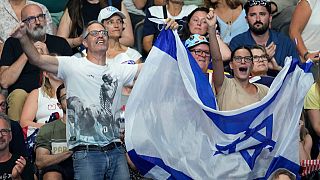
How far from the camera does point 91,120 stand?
1093 cm

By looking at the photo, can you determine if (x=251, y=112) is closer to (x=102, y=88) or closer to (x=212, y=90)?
(x=212, y=90)

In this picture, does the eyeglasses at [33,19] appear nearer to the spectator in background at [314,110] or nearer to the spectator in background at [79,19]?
the spectator in background at [79,19]

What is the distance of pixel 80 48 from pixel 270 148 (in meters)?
3.13

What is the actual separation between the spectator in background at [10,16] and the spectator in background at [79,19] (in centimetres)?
18

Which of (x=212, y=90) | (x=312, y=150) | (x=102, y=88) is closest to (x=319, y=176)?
(x=312, y=150)

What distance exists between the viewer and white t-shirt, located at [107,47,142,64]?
12109 millimetres

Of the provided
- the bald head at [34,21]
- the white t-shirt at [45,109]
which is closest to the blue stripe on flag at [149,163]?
the white t-shirt at [45,109]

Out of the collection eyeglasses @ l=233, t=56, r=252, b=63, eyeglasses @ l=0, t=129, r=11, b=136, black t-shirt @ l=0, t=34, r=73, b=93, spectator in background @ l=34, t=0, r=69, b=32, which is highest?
spectator in background @ l=34, t=0, r=69, b=32

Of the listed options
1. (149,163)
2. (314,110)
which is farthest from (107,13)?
(314,110)

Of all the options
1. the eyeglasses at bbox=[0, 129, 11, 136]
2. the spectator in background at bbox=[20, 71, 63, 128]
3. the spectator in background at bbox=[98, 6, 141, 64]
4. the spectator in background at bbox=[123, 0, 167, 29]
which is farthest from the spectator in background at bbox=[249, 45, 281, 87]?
the eyeglasses at bbox=[0, 129, 11, 136]

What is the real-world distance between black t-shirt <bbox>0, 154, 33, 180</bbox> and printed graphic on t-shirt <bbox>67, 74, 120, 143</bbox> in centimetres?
69

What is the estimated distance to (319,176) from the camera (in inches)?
459

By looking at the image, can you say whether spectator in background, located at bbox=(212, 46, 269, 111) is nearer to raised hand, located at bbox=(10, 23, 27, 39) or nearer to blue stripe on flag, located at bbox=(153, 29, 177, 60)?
blue stripe on flag, located at bbox=(153, 29, 177, 60)

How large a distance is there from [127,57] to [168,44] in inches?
62.5
